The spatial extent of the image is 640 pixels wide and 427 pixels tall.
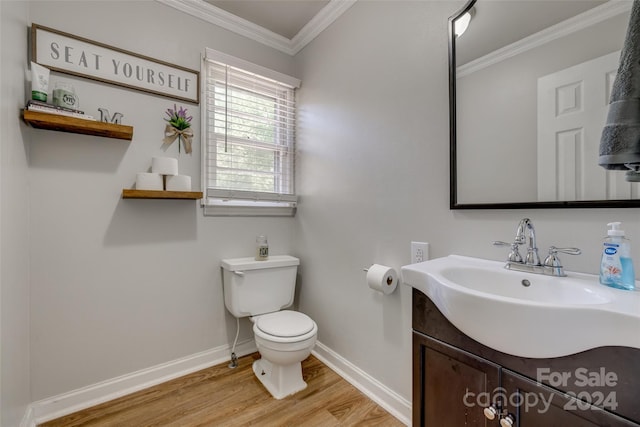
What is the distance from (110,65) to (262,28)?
1076mm

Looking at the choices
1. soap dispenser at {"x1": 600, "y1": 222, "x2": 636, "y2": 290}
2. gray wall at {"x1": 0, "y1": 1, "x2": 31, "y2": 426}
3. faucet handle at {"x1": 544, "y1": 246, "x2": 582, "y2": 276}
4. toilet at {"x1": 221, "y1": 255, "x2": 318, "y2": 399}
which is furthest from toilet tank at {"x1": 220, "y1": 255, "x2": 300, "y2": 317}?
soap dispenser at {"x1": 600, "y1": 222, "x2": 636, "y2": 290}

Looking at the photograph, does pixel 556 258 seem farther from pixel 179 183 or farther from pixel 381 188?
pixel 179 183

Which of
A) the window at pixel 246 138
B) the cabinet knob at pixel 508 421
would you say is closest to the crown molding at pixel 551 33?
the cabinet knob at pixel 508 421

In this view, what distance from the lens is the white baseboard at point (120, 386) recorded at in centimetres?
145

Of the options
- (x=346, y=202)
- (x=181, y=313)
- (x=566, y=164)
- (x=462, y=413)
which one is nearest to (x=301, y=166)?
(x=346, y=202)

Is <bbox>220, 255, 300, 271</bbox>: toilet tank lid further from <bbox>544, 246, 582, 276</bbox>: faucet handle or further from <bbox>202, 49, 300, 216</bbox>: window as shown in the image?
<bbox>544, 246, 582, 276</bbox>: faucet handle

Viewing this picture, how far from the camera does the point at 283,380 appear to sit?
1.65 metres

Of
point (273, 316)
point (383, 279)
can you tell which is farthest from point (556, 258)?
point (273, 316)

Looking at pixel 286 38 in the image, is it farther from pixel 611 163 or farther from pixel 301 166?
pixel 611 163

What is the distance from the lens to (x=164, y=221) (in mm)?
1791

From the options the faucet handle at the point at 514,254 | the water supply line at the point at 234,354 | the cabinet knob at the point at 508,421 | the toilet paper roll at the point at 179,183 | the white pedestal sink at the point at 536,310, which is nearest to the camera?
the white pedestal sink at the point at 536,310

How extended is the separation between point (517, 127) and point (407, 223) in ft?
2.06

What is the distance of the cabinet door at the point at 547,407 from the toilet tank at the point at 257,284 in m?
1.49

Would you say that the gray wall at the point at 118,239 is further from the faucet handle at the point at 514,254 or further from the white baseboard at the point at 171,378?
the faucet handle at the point at 514,254
